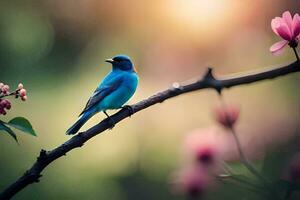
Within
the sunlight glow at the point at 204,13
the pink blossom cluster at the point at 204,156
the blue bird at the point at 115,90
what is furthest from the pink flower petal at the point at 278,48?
the sunlight glow at the point at 204,13

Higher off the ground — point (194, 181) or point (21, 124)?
point (21, 124)

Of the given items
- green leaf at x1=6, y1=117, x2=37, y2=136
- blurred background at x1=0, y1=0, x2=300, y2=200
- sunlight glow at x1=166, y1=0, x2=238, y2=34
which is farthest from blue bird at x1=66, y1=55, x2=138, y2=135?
green leaf at x1=6, y1=117, x2=37, y2=136

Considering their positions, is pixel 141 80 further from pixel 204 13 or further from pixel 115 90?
pixel 115 90

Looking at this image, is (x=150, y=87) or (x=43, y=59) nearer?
(x=150, y=87)

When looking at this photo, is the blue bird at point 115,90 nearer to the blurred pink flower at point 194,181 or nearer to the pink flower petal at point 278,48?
the blurred pink flower at point 194,181

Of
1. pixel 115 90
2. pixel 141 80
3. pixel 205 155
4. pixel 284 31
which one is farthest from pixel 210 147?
pixel 141 80

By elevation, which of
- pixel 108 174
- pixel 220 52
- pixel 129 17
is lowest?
pixel 108 174

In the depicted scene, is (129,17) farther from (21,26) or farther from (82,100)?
(82,100)

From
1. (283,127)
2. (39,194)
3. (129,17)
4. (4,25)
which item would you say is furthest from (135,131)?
(283,127)
